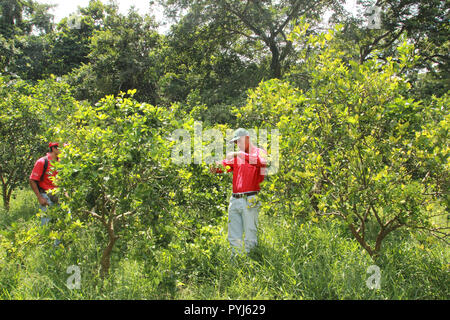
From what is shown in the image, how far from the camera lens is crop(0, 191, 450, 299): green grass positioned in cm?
264

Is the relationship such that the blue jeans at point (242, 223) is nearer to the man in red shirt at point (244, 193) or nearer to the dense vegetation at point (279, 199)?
the man in red shirt at point (244, 193)

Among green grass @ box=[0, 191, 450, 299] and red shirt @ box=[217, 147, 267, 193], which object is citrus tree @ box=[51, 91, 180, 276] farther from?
red shirt @ box=[217, 147, 267, 193]

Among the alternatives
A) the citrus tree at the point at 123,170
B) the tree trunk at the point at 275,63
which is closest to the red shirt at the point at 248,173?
the citrus tree at the point at 123,170

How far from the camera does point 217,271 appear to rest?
10.6 ft

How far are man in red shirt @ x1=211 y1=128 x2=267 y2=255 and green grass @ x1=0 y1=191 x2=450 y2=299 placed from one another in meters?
0.18

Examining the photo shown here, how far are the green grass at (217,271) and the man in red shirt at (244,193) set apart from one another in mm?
177

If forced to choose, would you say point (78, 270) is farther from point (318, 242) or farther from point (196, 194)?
point (318, 242)

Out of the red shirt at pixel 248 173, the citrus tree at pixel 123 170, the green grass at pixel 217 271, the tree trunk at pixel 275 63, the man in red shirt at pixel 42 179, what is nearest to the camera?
the citrus tree at pixel 123 170

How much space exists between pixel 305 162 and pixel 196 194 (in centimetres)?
110

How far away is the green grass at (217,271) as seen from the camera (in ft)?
8.66

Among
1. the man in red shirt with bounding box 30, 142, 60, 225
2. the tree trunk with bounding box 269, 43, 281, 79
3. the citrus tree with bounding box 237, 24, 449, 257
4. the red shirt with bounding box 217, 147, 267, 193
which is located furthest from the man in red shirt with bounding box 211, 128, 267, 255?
the tree trunk with bounding box 269, 43, 281, 79

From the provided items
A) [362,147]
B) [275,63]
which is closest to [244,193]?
[362,147]

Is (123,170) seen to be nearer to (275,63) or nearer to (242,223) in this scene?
(242,223)

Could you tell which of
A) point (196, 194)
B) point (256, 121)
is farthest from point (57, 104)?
point (196, 194)
